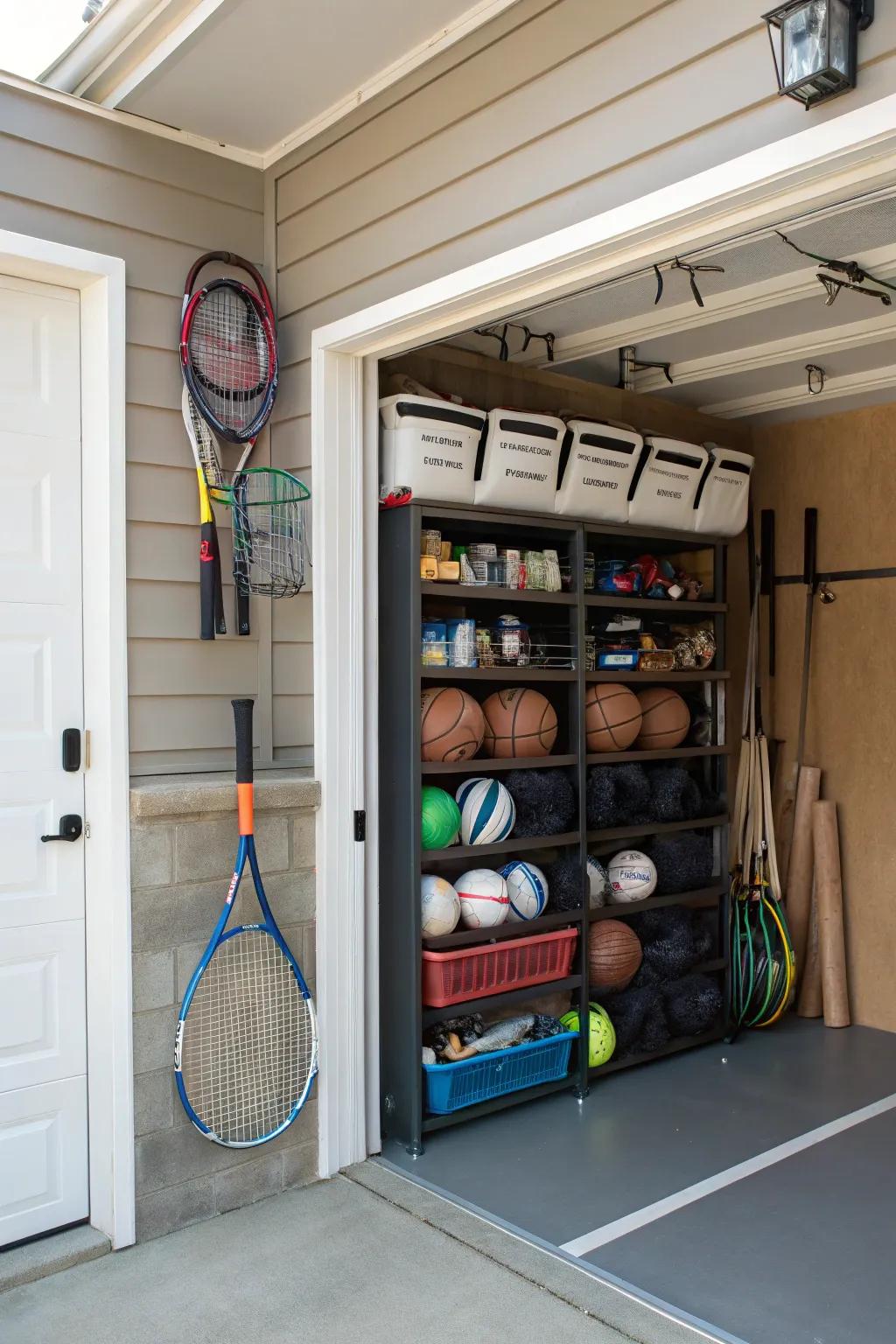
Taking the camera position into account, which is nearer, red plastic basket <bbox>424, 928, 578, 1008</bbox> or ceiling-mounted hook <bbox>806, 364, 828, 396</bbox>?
red plastic basket <bbox>424, 928, 578, 1008</bbox>

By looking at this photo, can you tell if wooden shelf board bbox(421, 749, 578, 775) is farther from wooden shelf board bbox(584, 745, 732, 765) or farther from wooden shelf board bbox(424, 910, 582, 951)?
wooden shelf board bbox(424, 910, 582, 951)

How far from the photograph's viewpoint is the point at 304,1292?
8.96 feet

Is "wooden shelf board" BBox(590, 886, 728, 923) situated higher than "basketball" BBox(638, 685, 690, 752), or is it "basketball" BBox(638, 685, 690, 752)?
"basketball" BBox(638, 685, 690, 752)

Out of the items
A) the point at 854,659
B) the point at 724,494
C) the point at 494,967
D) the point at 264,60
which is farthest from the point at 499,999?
the point at 264,60

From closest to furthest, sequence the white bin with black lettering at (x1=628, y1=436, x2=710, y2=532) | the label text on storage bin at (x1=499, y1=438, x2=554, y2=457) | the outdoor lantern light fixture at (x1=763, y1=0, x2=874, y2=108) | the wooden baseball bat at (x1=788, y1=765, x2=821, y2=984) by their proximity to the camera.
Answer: the outdoor lantern light fixture at (x1=763, y1=0, x2=874, y2=108)
the label text on storage bin at (x1=499, y1=438, x2=554, y2=457)
the white bin with black lettering at (x1=628, y1=436, x2=710, y2=532)
the wooden baseball bat at (x1=788, y1=765, x2=821, y2=984)

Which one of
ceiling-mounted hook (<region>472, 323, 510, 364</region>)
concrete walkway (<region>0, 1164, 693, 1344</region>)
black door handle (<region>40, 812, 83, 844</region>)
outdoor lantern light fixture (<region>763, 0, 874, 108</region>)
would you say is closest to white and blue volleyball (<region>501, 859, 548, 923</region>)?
concrete walkway (<region>0, 1164, 693, 1344</region>)

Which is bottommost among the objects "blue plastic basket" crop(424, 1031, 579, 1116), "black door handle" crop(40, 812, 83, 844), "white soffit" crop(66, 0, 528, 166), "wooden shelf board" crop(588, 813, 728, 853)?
"blue plastic basket" crop(424, 1031, 579, 1116)

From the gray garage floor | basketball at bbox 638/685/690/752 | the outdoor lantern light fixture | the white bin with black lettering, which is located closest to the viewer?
the outdoor lantern light fixture

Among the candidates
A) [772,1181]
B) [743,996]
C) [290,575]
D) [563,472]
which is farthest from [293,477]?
[743,996]

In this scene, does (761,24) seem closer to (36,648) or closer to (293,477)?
(293,477)

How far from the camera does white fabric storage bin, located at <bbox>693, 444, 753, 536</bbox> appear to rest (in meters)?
4.56

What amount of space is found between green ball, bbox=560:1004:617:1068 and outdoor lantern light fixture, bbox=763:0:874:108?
3.08 meters

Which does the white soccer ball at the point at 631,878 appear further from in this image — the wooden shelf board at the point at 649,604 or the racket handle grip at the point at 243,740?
the racket handle grip at the point at 243,740

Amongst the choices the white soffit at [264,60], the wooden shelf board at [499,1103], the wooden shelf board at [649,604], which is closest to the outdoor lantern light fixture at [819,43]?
the white soffit at [264,60]
